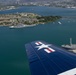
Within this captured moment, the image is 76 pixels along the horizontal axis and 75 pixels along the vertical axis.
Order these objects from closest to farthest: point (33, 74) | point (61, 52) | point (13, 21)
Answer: point (33, 74) → point (61, 52) → point (13, 21)

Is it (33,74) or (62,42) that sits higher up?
(33,74)

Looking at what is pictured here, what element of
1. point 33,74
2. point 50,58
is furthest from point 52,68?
point 50,58

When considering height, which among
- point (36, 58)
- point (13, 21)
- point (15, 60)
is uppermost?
point (36, 58)

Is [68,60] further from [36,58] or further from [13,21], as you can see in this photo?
[13,21]

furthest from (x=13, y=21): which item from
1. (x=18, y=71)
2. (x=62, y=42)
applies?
(x=18, y=71)

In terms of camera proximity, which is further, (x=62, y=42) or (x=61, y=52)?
(x=62, y=42)

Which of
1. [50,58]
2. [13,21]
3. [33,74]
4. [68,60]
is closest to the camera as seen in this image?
[33,74]
